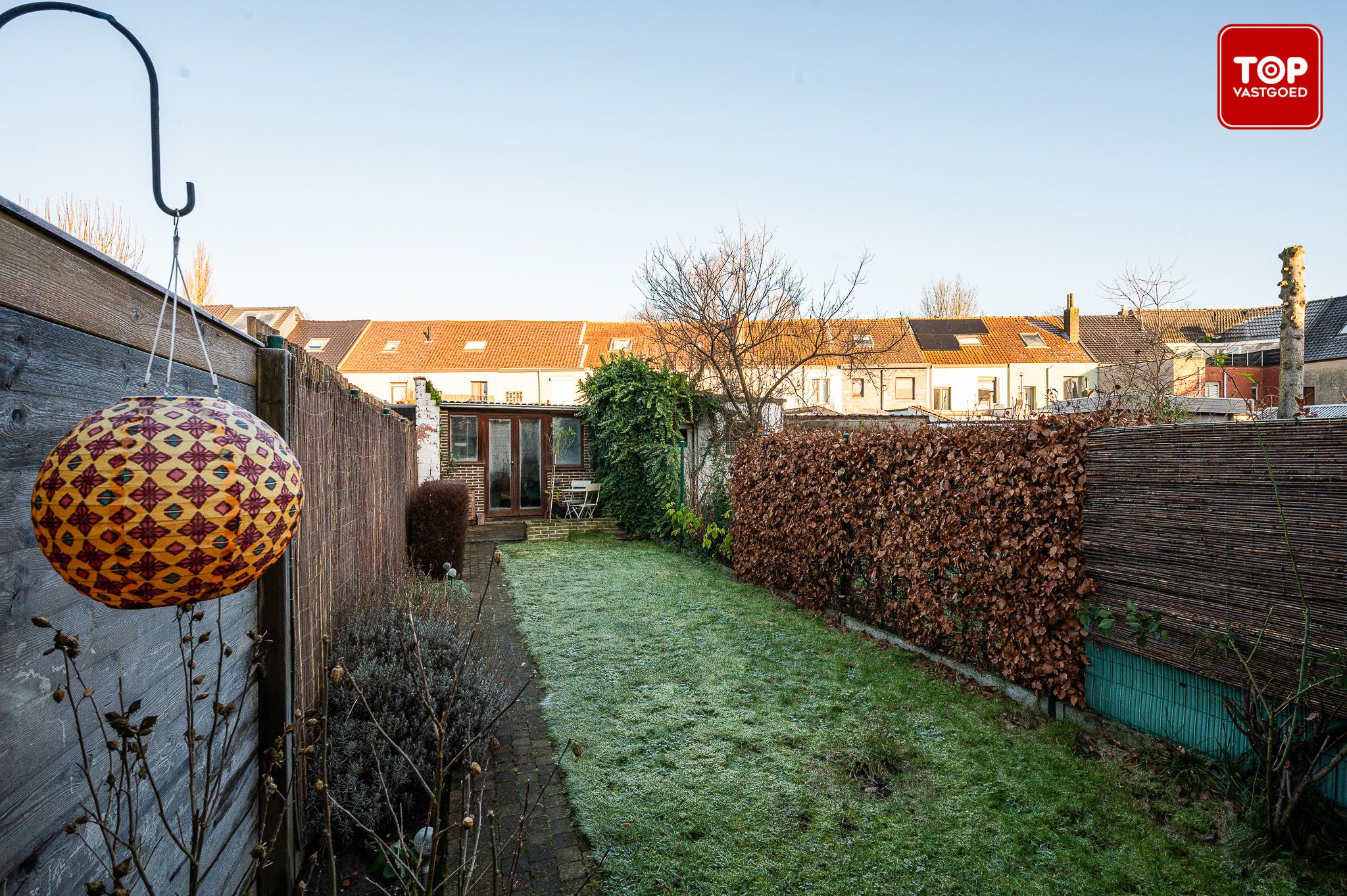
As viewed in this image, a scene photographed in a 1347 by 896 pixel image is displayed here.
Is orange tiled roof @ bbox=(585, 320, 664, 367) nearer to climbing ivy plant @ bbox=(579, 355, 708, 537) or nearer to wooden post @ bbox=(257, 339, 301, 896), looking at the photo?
climbing ivy plant @ bbox=(579, 355, 708, 537)

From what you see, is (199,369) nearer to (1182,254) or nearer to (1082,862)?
(1082,862)

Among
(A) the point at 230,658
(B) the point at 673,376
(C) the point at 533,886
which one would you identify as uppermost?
(B) the point at 673,376

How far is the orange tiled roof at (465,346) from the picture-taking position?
33.2 m

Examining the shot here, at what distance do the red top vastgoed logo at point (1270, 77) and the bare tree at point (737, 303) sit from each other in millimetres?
7645

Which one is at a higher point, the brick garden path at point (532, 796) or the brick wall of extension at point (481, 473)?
the brick wall of extension at point (481, 473)

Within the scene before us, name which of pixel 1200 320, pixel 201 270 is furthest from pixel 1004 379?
pixel 201 270

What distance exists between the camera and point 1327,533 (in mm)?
3129

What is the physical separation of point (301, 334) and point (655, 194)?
2956 centimetres

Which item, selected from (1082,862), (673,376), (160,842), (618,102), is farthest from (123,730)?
(673,376)

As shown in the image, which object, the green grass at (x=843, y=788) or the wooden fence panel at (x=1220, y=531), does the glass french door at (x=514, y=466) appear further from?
the wooden fence panel at (x=1220, y=531)

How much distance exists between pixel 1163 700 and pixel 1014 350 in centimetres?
3359

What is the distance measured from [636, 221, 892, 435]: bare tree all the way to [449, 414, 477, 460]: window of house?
521 centimetres

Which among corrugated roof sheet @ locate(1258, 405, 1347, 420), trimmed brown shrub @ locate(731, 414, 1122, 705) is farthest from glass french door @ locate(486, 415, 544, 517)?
corrugated roof sheet @ locate(1258, 405, 1347, 420)

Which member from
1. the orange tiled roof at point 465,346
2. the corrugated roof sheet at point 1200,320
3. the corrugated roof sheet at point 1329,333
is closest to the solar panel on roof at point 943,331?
the corrugated roof sheet at point 1200,320
